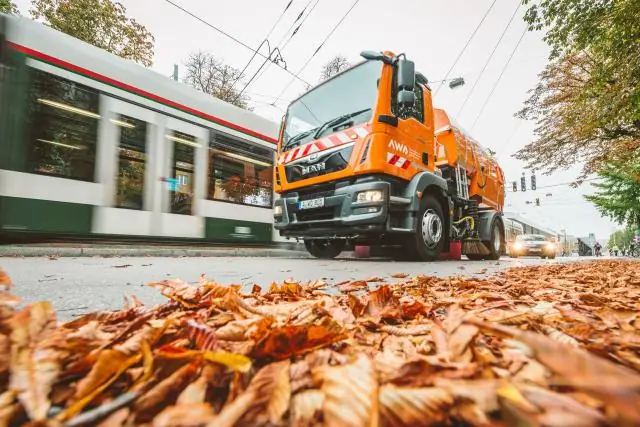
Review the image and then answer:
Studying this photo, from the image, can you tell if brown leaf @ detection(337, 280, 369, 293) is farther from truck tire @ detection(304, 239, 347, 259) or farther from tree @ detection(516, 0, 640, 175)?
tree @ detection(516, 0, 640, 175)

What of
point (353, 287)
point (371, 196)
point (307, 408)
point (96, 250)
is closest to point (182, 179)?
point (96, 250)

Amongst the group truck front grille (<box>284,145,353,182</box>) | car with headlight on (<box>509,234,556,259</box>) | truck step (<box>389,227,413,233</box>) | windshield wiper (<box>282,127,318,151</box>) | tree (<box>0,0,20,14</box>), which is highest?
tree (<box>0,0,20,14</box>)

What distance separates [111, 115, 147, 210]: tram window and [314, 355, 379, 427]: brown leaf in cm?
615

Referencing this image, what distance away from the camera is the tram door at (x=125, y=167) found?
17.8 feet

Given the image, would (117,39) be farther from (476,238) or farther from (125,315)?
(125,315)

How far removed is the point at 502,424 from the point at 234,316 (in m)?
0.73

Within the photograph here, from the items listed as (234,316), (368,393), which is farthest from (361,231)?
(368,393)

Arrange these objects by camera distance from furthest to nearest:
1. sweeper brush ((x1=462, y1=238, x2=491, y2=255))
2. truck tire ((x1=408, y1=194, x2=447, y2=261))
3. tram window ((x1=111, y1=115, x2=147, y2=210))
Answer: sweeper brush ((x1=462, y1=238, x2=491, y2=255))
tram window ((x1=111, y1=115, x2=147, y2=210))
truck tire ((x1=408, y1=194, x2=447, y2=261))

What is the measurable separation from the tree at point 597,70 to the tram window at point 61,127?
29.6 ft

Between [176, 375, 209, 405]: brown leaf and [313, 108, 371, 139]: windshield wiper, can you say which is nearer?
[176, 375, 209, 405]: brown leaf

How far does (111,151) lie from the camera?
18.1 feet

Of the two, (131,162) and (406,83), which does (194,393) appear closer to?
(406,83)

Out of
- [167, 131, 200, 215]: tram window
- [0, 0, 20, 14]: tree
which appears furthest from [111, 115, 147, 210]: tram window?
[0, 0, 20, 14]: tree

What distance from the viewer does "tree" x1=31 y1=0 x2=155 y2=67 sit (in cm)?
1435
